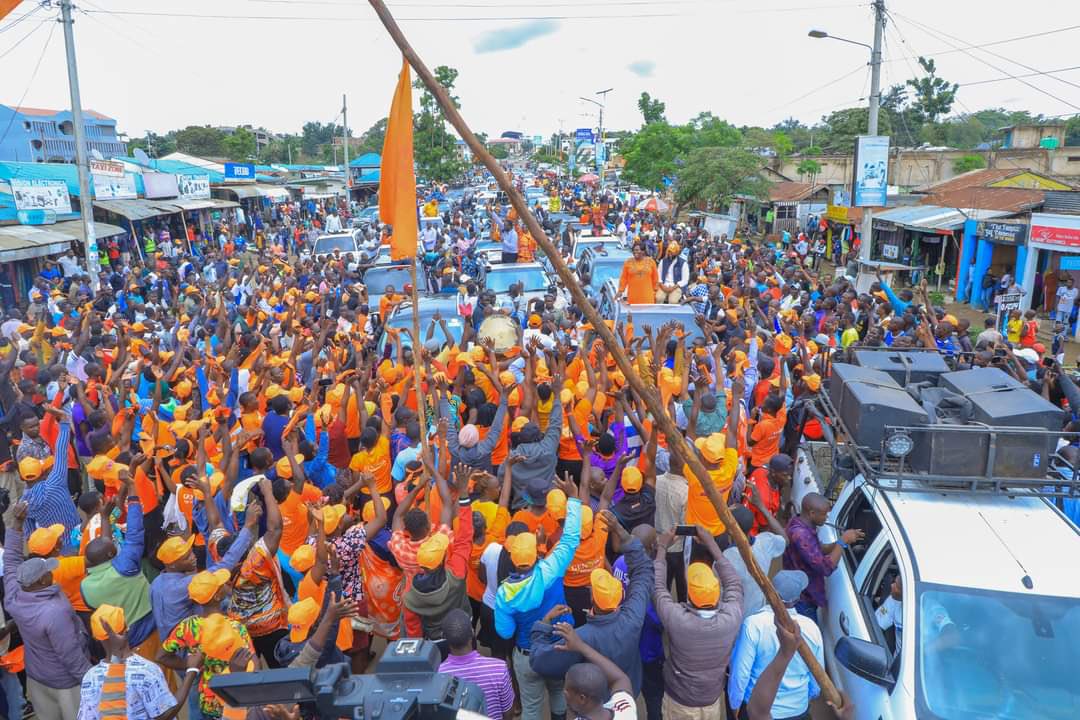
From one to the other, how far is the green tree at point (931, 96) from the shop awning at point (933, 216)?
43741 millimetres

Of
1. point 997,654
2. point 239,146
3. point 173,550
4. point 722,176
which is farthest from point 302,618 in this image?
point 239,146

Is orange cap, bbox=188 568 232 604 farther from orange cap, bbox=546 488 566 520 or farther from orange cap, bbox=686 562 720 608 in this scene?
orange cap, bbox=686 562 720 608

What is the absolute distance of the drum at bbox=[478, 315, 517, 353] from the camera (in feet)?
32.0

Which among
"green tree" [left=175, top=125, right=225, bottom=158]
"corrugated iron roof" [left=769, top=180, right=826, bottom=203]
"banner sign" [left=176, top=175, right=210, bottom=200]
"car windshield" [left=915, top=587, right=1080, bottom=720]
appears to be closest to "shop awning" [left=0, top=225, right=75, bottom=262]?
"banner sign" [left=176, top=175, right=210, bottom=200]

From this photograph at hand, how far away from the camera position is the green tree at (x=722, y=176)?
28.1 m

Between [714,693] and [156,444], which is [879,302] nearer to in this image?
[714,693]

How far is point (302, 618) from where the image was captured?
348 cm

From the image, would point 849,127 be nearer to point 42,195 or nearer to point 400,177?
point 42,195

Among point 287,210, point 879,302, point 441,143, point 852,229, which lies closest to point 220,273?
point 879,302

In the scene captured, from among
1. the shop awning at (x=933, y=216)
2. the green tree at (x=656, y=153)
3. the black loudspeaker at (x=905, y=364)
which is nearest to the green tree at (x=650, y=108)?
the green tree at (x=656, y=153)

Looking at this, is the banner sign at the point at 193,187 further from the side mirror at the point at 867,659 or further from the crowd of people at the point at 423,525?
the side mirror at the point at 867,659

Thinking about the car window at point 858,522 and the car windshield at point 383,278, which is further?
the car windshield at point 383,278

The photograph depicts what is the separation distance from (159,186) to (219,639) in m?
27.2

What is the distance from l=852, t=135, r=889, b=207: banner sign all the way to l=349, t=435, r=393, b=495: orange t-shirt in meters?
12.5
